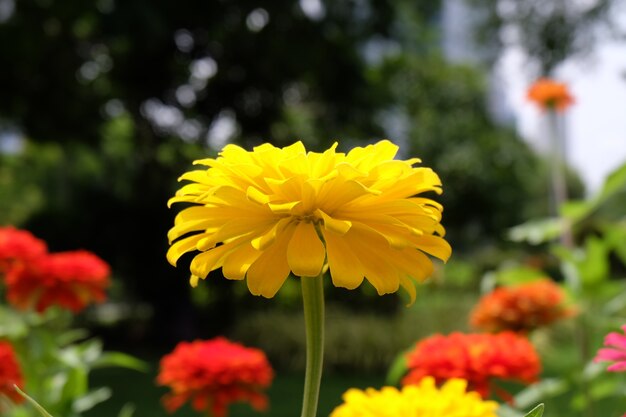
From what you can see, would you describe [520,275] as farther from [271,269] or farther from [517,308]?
[271,269]

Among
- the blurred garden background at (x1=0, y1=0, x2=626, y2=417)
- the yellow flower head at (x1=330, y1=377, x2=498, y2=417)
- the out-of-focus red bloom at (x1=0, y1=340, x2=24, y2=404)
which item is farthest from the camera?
the blurred garden background at (x1=0, y1=0, x2=626, y2=417)

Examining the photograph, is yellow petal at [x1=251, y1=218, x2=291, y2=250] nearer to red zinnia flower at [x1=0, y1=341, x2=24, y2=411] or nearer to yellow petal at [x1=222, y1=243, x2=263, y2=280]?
yellow petal at [x1=222, y1=243, x2=263, y2=280]

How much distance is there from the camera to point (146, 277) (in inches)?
423

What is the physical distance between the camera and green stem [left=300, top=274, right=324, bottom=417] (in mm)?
812

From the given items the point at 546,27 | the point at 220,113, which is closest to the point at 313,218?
the point at 220,113

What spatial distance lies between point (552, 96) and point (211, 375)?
9.78 ft

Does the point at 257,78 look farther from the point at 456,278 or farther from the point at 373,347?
the point at 456,278

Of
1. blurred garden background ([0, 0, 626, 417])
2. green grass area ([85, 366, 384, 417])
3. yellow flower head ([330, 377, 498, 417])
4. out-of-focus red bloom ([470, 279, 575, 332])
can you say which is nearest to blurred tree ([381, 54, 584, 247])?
blurred garden background ([0, 0, 626, 417])

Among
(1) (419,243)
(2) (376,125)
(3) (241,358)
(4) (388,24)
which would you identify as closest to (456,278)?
(2) (376,125)

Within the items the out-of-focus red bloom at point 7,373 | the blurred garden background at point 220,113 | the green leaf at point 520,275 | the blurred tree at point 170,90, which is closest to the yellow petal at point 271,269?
the out-of-focus red bloom at point 7,373

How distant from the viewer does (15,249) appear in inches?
92.7

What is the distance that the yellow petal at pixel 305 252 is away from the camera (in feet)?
2.50

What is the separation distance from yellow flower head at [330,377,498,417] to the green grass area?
4.52 meters

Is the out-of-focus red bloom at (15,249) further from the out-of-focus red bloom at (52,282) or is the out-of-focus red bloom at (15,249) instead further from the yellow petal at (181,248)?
the yellow petal at (181,248)
